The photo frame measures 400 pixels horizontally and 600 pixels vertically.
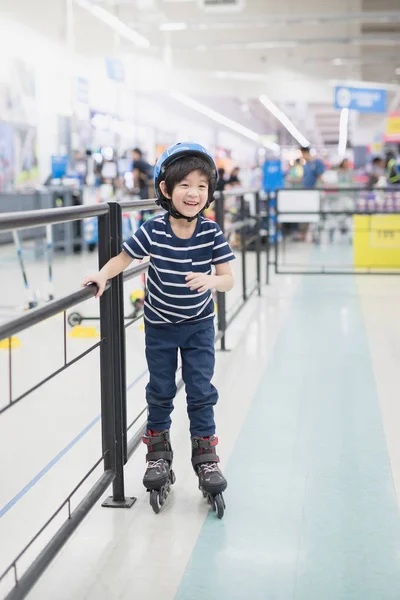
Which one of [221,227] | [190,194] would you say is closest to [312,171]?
[221,227]

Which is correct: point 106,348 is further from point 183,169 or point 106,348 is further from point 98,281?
point 183,169

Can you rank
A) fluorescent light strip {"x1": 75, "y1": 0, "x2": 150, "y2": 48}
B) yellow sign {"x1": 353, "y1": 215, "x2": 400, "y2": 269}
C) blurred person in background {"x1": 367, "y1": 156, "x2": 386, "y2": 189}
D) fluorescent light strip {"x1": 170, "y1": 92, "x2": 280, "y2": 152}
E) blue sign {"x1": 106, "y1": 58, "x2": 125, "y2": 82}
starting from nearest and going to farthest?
yellow sign {"x1": 353, "y1": 215, "x2": 400, "y2": 269} → fluorescent light strip {"x1": 75, "y1": 0, "x2": 150, "y2": 48} → blue sign {"x1": 106, "y1": 58, "x2": 125, "y2": 82} → blurred person in background {"x1": 367, "y1": 156, "x2": 386, "y2": 189} → fluorescent light strip {"x1": 170, "y1": 92, "x2": 280, "y2": 152}

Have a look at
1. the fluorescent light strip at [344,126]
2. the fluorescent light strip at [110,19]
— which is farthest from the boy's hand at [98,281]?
the fluorescent light strip at [344,126]

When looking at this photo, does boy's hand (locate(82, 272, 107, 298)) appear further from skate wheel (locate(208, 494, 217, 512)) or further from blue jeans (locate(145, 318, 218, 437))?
skate wheel (locate(208, 494, 217, 512))

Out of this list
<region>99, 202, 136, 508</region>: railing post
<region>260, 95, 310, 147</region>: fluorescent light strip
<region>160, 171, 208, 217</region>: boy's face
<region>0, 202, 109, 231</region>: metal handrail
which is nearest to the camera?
<region>0, 202, 109, 231</region>: metal handrail

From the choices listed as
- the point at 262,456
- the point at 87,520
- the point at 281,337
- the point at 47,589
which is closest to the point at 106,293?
the point at 87,520

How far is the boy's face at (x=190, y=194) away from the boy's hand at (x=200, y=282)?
199 mm

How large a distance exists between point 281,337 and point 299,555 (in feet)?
11.2

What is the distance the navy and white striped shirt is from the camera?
7.87 ft

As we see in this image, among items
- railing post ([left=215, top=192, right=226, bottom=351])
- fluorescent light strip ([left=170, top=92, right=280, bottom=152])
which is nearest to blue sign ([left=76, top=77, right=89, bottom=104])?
fluorescent light strip ([left=170, top=92, right=280, bottom=152])

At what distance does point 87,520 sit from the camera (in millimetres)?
2488

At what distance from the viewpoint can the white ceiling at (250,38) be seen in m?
13.9

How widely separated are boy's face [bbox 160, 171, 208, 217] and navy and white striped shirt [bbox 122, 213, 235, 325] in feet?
0.31

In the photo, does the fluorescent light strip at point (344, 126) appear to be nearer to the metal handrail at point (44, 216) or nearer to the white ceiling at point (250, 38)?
the white ceiling at point (250, 38)
